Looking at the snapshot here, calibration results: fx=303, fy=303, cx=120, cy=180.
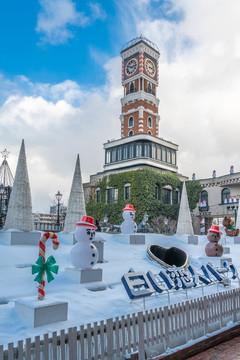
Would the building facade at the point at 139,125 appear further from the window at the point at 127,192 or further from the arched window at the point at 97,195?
the window at the point at 127,192

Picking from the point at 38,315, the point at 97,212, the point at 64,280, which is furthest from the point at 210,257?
the point at 97,212

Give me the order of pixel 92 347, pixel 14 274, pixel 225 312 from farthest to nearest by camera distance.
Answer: pixel 14 274, pixel 225 312, pixel 92 347

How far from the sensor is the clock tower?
4566cm

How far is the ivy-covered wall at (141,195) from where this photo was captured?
3678 cm

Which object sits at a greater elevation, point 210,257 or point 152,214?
point 152,214

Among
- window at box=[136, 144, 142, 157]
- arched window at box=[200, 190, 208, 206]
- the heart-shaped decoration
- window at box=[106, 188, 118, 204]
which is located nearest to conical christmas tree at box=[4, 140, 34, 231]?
the heart-shaped decoration

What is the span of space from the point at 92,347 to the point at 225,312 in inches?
167

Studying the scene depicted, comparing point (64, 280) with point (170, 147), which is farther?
point (170, 147)

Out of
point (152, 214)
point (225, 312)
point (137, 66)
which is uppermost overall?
point (137, 66)

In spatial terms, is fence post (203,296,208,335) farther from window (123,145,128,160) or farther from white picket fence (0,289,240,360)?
window (123,145,128,160)

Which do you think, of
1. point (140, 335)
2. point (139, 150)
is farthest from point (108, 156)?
point (140, 335)

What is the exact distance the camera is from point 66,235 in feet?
45.1

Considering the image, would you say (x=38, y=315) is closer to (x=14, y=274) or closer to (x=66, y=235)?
(x=14, y=274)

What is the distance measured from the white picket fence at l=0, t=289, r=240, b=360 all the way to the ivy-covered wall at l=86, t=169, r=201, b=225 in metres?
28.7
